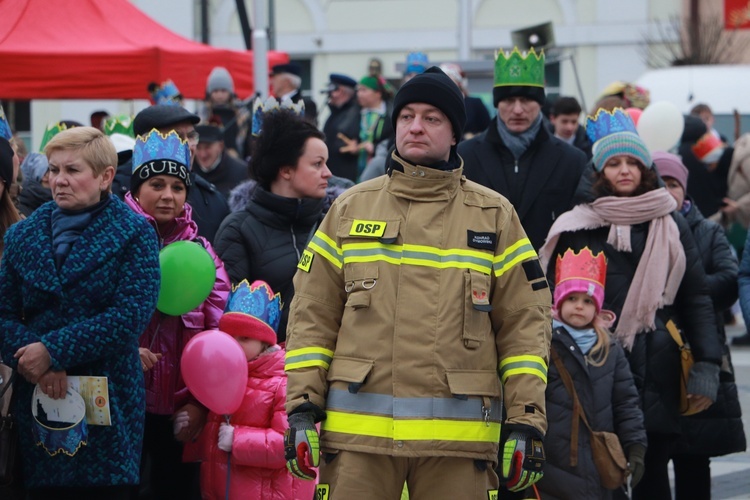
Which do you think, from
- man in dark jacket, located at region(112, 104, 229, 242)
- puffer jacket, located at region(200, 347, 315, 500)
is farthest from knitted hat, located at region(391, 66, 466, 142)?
man in dark jacket, located at region(112, 104, 229, 242)

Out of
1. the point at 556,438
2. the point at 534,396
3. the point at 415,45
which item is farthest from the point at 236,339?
the point at 415,45

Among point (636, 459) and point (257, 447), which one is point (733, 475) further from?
point (257, 447)

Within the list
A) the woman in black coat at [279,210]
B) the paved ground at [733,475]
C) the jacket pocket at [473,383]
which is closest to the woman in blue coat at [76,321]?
the woman in black coat at [279,210]

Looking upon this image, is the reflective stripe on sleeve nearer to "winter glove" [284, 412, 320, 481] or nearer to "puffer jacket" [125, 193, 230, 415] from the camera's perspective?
"winter glove" [284, 412, 320, 481]

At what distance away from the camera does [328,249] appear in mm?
4992

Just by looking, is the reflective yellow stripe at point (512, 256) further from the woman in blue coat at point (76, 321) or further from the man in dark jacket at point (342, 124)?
the man in dark jacket at point (342, 124)

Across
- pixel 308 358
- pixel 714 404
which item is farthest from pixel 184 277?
pixel 714 404

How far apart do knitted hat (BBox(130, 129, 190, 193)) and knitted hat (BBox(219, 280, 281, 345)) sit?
0.59 m

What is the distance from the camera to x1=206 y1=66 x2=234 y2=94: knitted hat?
1257 cm

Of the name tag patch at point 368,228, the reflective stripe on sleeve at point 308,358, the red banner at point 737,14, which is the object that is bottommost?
the reflective stripe on sleeve at point 308,358

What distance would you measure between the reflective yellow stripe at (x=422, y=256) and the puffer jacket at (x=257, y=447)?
1.51m

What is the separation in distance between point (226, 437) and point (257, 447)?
170mm

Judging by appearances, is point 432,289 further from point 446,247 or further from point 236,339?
point 236,339

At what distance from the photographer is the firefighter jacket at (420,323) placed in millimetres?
4797
